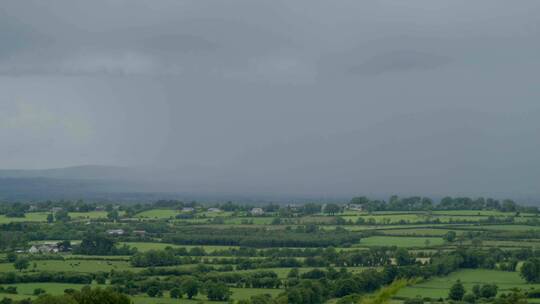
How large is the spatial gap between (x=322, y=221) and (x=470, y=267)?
159 ft

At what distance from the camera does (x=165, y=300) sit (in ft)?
183

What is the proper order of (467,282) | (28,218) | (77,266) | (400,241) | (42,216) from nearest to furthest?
(467,282), (77,266), (400,241), (28,218), (42,216)

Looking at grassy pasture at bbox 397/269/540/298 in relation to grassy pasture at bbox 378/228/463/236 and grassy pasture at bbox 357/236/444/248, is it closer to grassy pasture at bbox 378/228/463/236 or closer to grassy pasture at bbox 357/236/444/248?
grassy pasture at bbox 357/236/444/248

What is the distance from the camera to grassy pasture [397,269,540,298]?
5720 centimetres

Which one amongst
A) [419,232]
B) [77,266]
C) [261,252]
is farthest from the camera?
[419,232]

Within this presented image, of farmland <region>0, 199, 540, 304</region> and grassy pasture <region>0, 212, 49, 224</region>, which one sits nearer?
farmland <region>0, 199, 540, 304</region>

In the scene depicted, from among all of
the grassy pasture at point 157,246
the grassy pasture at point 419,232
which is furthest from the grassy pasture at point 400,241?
the grassy pasture at point 157,246

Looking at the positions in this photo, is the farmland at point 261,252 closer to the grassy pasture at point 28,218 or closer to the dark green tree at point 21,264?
the dark green tree at point 21,264

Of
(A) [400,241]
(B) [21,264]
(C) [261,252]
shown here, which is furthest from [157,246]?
(A) [400,241]

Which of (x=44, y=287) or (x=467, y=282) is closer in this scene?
(x=44, y=287)

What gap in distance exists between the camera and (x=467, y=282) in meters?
63.0

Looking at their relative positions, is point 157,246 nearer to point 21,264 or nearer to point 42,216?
point 21,264

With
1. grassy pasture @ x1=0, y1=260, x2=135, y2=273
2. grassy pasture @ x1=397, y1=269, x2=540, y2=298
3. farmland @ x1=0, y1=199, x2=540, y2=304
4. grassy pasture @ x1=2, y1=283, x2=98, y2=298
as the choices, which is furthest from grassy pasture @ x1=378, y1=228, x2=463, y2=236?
grassy pasture @ x1=2, y1=283, x2=98, y2=298


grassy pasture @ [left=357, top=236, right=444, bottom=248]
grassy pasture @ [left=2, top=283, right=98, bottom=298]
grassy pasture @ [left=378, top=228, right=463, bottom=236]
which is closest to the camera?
grassy pasture @ [left=2, top=283, right=98, bottom=298]
